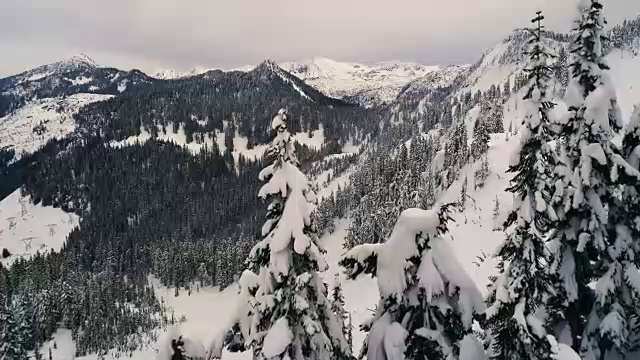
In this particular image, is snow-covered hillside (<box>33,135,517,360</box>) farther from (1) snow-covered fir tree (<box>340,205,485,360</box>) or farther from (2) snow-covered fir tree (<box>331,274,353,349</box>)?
(1) snow-covered fir tree (<box>340,205,485,360</box>)

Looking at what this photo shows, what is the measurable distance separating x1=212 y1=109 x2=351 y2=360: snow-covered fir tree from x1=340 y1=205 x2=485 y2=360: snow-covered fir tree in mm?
1089

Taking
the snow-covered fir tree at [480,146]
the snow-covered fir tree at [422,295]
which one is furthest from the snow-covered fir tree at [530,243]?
A: the snow-covered fir tree at [480,146]

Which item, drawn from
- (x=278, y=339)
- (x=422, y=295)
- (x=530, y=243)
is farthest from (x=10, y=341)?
(x=530, y=243)

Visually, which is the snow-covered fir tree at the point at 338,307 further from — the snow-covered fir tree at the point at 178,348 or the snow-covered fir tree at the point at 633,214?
the snow-covered fir tree at the point at 633,214

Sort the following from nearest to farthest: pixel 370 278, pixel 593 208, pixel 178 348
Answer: pixel 178 348, pixel 593 208, pixel 370 278

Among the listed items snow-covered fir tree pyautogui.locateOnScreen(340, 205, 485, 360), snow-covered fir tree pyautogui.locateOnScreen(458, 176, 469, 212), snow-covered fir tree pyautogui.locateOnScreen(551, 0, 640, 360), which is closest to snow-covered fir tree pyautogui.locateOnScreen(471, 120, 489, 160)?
snow-covered fir tree pyautogui.locateOnScreen(458, 176, 469, 212)

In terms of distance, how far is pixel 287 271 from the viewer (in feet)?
35.3

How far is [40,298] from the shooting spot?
12231cm

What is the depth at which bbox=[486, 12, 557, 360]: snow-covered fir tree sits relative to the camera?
40.9 ft

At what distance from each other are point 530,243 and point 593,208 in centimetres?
436

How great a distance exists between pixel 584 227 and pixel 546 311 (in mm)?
2951

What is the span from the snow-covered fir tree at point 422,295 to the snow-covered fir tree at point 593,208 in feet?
23.1

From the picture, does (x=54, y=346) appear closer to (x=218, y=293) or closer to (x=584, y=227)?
(x=218, y=293)

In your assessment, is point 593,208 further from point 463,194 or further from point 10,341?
point 463,194
